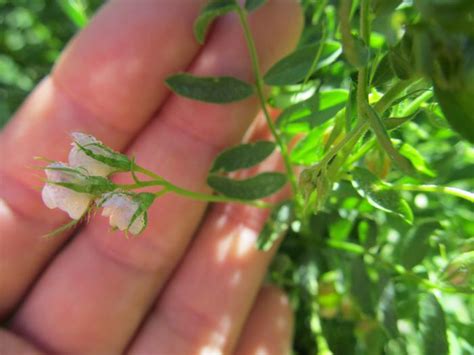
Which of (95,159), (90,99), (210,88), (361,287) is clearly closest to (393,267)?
(361,287)

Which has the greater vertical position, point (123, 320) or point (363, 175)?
point (363, 175)

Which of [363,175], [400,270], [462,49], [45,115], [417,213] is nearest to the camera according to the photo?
[462,49]

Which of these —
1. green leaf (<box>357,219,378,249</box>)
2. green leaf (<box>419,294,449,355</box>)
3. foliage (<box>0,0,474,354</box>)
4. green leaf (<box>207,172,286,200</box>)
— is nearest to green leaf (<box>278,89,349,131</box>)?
foliage (<box>0,0,474,354</box>)

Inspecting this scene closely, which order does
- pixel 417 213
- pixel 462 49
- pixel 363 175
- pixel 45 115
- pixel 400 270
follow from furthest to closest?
1. pixel 45 115
2. pixel 417 213
3. pixel 400 270
4. pixel 363 175
5. pixel 462 49

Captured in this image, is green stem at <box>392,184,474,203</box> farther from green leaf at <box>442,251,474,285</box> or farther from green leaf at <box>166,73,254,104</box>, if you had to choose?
green leaf at <box>166,73,254,104</box>

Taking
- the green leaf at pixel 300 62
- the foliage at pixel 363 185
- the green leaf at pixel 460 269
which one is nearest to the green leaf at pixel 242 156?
the foliage at pixel 363 185

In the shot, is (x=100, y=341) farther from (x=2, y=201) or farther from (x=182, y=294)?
(x=2, y=201)

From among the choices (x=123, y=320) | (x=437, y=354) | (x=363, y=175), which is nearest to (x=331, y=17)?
(x=363, y=175)
